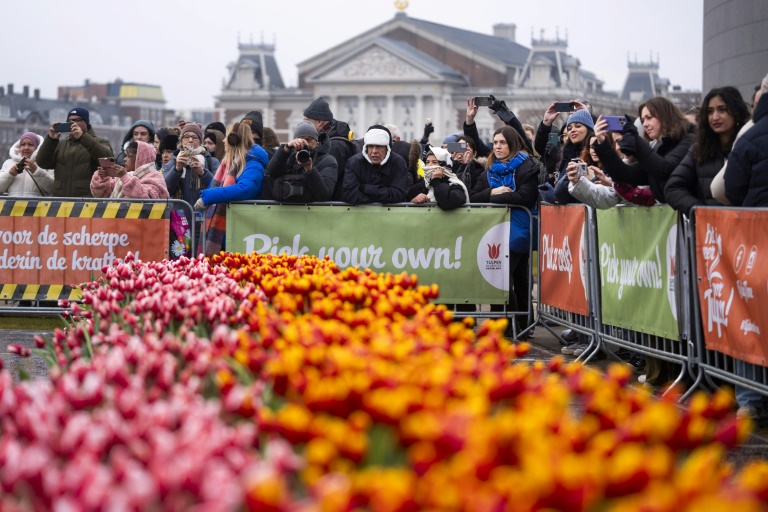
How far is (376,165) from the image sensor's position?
12.5 metres

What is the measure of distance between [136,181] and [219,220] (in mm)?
916

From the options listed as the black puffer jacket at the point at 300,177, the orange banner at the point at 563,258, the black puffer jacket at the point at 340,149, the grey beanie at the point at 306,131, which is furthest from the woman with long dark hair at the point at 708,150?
the black puffer jacket at the point at 340,149

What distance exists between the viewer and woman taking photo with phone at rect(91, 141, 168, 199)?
1295cm

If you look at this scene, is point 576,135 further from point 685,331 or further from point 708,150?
point 685,331

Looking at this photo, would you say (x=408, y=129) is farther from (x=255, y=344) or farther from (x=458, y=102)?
(x=255, y=344)

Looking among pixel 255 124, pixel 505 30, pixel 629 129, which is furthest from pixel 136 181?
pixel 505 30

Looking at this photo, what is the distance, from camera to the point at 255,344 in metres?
4.71

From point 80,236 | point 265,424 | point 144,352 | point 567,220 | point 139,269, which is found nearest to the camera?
point 265,424

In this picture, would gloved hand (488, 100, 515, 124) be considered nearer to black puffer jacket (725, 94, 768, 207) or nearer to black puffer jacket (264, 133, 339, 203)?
black puffer jacket (264, 133, 339, 203)

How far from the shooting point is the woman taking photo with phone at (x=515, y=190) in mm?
12312

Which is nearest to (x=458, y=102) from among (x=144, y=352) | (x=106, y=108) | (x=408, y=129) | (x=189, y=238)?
(x=408, y=129)

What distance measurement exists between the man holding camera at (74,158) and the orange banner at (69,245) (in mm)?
952

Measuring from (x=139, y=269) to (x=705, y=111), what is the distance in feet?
12.1

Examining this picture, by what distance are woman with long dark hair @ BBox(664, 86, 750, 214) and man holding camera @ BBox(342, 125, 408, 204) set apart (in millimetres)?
4185
